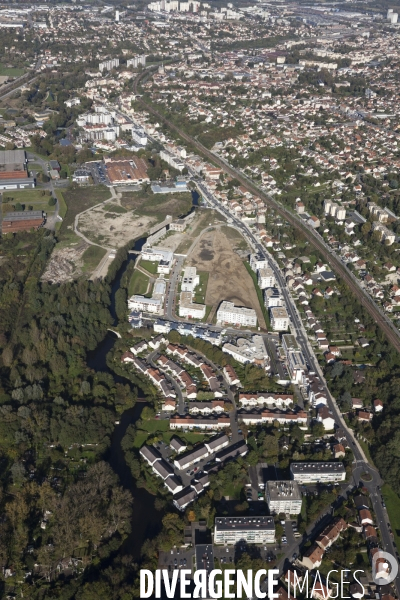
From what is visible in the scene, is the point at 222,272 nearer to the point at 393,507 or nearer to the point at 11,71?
the point at 393,507

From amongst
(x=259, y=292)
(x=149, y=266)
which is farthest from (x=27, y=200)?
(x=259, y=292)

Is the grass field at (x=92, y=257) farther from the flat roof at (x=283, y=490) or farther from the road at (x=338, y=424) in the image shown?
the flat roof at (x=283, y=490)

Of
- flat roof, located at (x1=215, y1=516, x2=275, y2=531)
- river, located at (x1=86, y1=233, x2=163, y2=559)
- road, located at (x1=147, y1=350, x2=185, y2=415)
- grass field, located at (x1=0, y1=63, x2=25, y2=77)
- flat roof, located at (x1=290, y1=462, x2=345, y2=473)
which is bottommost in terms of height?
river, located at (x1=86, y1=233, x2=163, y2=559)

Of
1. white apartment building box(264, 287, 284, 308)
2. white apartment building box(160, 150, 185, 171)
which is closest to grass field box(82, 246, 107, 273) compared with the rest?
white apartment building box(264, 287, 284, 308)

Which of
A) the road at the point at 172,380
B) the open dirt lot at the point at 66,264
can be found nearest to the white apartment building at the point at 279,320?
the road at the point at 172,380

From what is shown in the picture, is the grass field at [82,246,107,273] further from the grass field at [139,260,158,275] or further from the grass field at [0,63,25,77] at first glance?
the grass field at [0,63,25,77]

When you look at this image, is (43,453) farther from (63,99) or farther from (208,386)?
(63,99)
